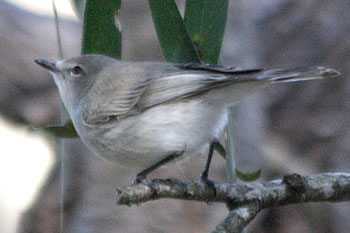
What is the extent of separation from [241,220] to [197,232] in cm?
270

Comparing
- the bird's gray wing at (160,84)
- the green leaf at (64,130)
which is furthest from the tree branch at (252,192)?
the green leaf at (64,130)

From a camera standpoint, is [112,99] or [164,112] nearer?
[164,112]

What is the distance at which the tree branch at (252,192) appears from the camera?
2311mm

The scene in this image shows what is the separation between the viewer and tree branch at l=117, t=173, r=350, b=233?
231cm

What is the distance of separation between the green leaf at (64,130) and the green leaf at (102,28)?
0.34 meters

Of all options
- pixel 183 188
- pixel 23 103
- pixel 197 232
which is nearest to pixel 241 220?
pixel 183 188

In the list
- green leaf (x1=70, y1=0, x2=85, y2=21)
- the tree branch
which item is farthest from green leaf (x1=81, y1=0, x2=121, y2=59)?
the tree branch

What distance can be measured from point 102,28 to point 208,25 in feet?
1.55

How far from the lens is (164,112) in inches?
103

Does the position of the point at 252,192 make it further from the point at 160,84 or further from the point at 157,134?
the point at 160,84

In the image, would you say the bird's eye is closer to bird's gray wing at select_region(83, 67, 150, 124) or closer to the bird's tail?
bird's gray wing at select_region(83, 67, 150, 124)

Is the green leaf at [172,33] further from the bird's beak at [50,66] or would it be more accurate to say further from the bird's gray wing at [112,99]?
the bird's beak at [50,66]

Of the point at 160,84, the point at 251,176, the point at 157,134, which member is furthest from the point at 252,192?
the point at 160,84

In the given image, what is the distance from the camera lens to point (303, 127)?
5.34 m
